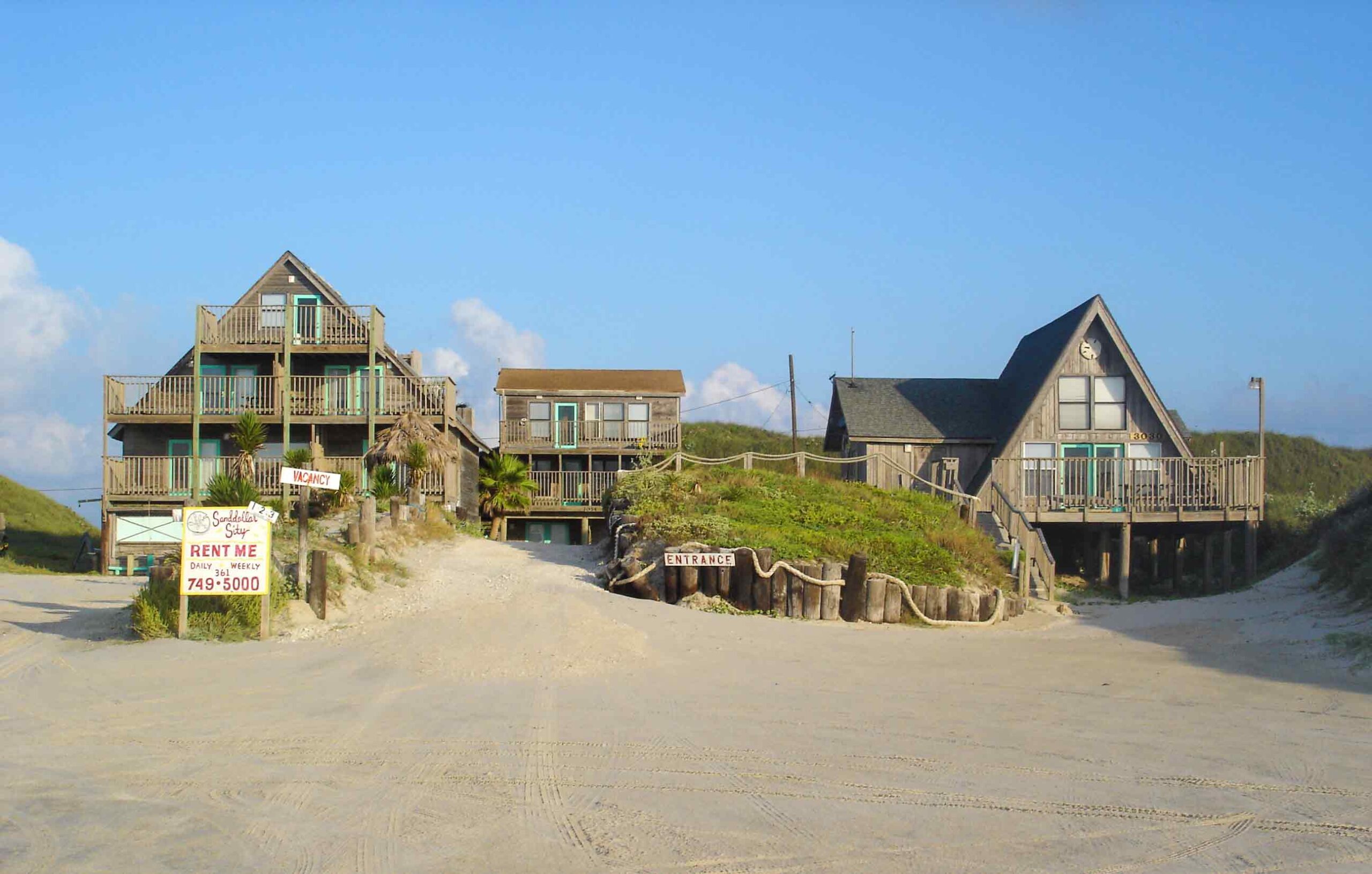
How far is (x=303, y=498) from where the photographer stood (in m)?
15.8

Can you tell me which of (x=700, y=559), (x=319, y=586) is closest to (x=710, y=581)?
(x=700, y=559)

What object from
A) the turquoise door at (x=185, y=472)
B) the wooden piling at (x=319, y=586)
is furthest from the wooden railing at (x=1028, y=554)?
the turquoise door at (x=185, y=472)

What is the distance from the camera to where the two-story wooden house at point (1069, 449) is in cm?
2806

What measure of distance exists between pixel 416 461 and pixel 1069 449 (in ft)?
60.4

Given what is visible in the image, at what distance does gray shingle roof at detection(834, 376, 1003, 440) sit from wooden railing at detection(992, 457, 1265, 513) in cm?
514

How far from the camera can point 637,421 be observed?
4034 centimetres

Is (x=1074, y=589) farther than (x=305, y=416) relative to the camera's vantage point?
No

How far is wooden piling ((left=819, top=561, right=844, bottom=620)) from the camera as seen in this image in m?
18.5

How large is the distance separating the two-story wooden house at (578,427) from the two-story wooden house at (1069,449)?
20.7 ft

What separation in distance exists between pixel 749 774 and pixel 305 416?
2940 cm

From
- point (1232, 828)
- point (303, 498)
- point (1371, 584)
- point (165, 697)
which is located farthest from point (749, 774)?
point (1371, 584)

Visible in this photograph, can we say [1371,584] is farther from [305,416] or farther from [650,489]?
[305,416]

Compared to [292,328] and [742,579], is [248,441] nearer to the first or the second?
[292,328]

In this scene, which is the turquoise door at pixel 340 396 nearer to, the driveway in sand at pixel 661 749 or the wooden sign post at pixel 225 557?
the driveway in sand at pixel 661 749
